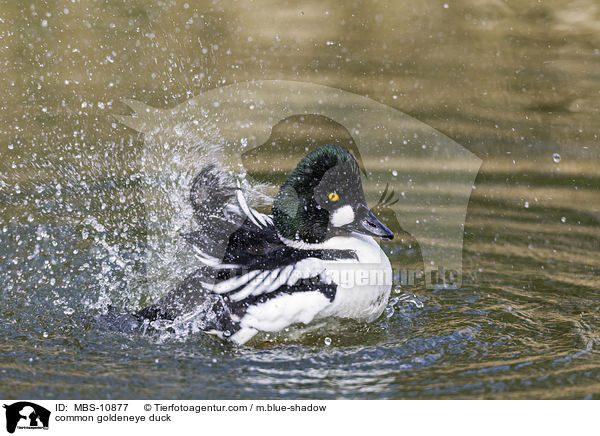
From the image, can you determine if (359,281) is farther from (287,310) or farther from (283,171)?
(283,171)

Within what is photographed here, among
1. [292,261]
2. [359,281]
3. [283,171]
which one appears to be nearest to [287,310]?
[292,261]

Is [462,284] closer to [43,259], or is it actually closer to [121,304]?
[121,304]

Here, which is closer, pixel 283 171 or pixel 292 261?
pixel 292 261

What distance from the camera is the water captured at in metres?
2.86

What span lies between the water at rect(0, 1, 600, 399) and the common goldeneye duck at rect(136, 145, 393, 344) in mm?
117

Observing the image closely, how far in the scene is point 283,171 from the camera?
4.91 meters

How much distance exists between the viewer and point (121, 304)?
348 cm

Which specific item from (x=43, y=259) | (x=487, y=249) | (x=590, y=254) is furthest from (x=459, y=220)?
(x=43, y=259)

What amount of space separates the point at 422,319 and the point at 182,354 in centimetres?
106
